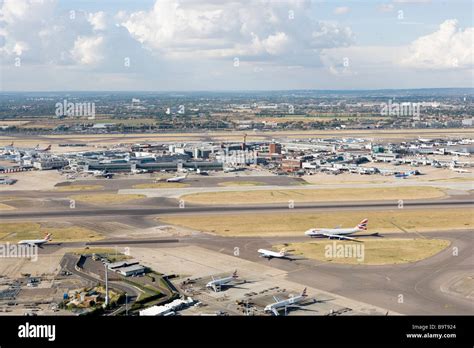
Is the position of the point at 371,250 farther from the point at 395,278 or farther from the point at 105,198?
the point at 105,198

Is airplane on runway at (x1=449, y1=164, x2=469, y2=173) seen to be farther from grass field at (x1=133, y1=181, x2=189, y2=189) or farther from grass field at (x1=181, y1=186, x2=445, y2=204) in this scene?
grass field at (x1=133, y1=181, x2=189, y2=189)

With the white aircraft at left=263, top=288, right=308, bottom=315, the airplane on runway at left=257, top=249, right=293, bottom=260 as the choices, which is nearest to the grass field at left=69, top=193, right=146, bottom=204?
the airplane on runway at left=257, top=249, right=293, bottom=260

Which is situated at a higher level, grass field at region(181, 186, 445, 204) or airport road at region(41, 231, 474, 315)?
grass field at region(181, 186, 445, 204)

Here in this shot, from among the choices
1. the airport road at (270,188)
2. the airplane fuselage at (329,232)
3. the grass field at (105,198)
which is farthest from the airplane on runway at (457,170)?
the grass field at (105,198)

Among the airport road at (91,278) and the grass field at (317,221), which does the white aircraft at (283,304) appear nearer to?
the airport road at (91,278)

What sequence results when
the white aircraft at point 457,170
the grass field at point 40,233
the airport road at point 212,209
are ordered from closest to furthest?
the grass field at point 40,233 < the airport road at point 212,209 < the white aircraft at point 457,170

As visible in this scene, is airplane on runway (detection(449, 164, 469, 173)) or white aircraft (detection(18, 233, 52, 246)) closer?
white aircraft (detection(18, 233, 52, 246))
